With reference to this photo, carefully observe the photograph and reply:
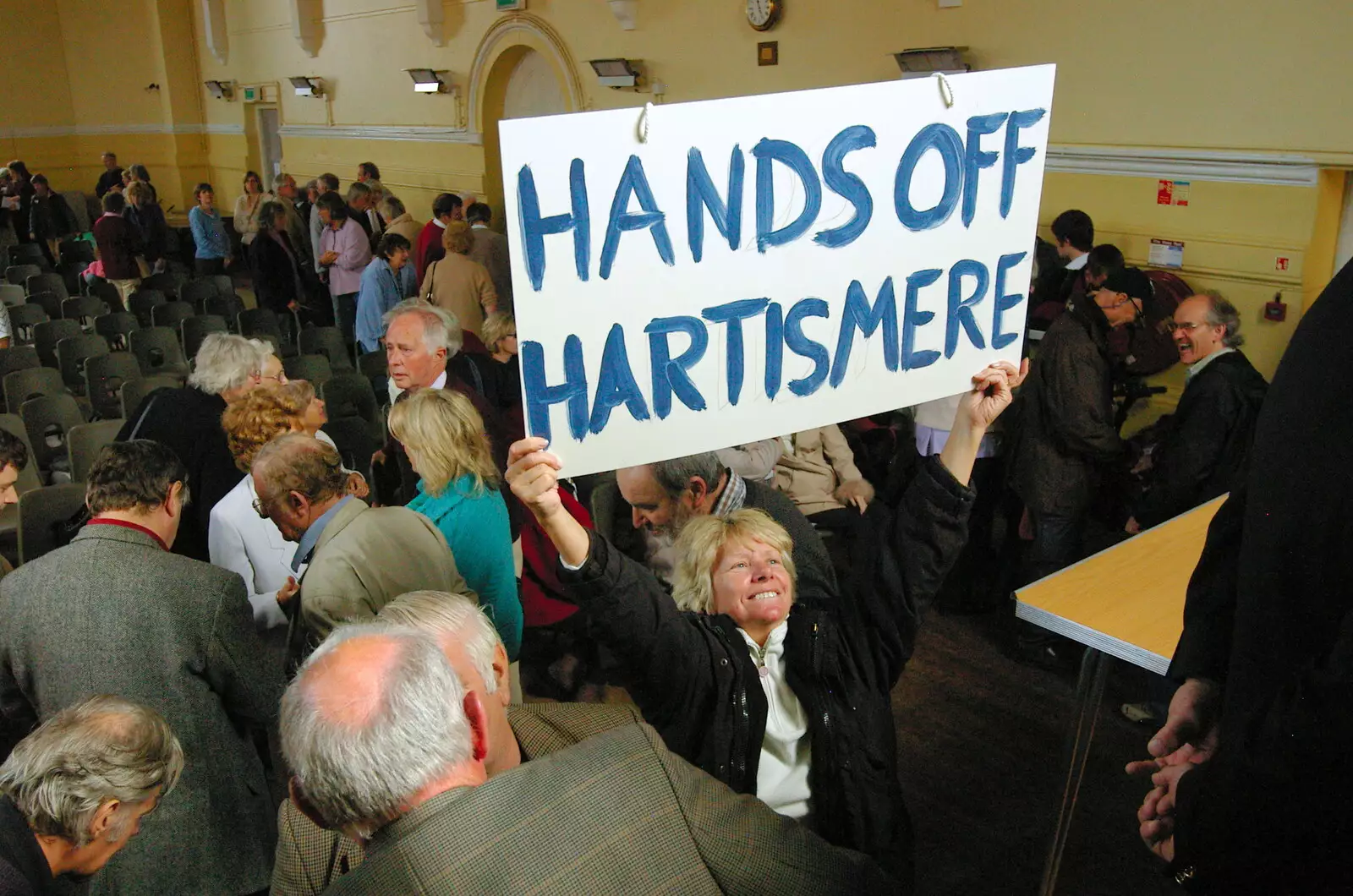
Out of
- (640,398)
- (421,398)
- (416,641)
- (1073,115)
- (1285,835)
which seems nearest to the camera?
(1285,835)

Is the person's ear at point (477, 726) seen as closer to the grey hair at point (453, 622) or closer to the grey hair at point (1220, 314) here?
the grey hair at point (453, 622)

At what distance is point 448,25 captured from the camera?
12.4m

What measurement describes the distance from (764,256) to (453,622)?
833 millimetres

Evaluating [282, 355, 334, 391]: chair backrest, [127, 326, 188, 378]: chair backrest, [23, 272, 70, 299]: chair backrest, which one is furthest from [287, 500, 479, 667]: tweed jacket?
[23, 272, 70, 299]: chair backrest

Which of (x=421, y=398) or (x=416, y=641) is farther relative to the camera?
(x=421, y=398)

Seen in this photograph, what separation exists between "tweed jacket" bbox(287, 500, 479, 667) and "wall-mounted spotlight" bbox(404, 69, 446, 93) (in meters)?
11.0

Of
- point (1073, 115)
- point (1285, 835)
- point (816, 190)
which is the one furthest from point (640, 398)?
point (1073, 115)

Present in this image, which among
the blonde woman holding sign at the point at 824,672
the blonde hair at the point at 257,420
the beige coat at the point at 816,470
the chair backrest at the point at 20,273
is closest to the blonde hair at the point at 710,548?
the blonde woman holding sign at the point at 824,672

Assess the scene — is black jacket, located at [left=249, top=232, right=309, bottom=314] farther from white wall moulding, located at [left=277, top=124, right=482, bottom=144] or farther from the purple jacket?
white wall moulding, located at [left=277, top=124, right=482, bottom=144]

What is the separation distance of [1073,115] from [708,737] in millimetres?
5835

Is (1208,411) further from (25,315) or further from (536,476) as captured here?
(25,315)

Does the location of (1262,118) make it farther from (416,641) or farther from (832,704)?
(416,641)

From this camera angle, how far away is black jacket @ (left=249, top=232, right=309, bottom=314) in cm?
888

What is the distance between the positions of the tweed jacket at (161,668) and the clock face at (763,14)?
7324 millimetres
